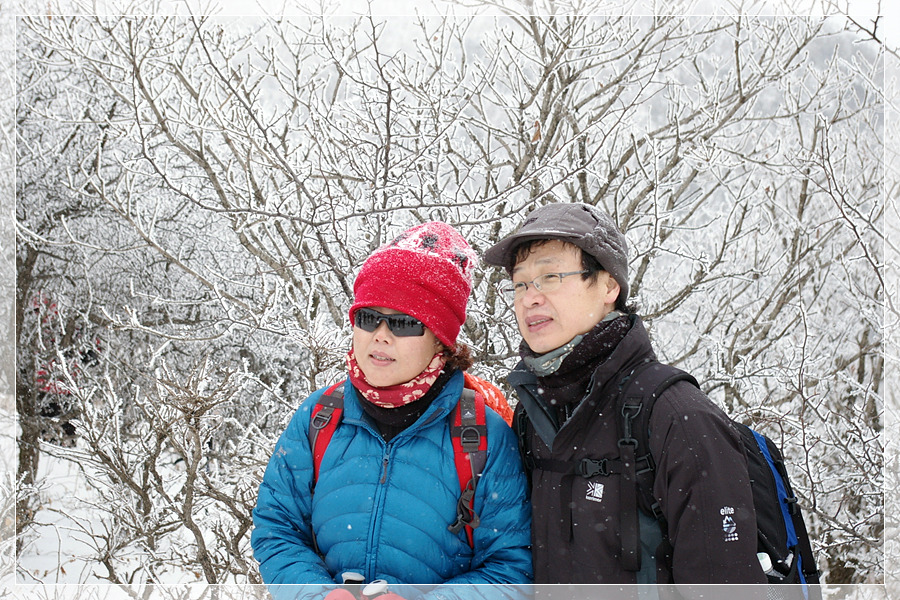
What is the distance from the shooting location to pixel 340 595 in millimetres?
1567

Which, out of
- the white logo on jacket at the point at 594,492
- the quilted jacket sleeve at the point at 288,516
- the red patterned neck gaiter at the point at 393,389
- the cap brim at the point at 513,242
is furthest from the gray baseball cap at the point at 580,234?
the quilted jacket sleeve at the point at 288,516

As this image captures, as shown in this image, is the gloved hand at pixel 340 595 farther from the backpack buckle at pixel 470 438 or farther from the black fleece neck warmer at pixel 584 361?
the black fleece neck warmer at pixel 584 361

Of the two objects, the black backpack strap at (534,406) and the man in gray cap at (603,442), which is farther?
the black backpack strap at (534,406)

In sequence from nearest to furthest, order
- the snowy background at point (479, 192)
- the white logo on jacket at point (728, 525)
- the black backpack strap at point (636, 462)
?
the white logo on jacket at point (728, 525)
the black backpack strap at point (636, 462)
the snowy background at point (479, 192)

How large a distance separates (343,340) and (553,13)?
97.0 inches

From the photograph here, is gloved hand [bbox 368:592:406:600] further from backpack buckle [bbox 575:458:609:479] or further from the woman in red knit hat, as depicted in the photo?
backpack buckle [bbox 575:458:609:479]

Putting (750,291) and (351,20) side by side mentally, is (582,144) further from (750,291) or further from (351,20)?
(750,291)

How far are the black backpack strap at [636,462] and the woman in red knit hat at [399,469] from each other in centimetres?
33

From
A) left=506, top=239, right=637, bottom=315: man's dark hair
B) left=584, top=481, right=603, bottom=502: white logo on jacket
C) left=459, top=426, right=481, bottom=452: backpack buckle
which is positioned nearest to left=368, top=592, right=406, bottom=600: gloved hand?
left=459, top=426, right=481, bottom=452: backpack buckle

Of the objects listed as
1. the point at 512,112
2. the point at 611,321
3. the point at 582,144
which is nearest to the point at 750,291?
the point at 582,144

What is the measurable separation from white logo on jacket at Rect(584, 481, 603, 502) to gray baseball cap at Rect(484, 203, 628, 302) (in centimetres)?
57

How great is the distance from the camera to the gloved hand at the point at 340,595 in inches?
61.5

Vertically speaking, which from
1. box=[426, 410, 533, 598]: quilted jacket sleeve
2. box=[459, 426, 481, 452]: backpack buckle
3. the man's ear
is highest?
the man's ear

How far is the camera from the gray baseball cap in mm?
1634
